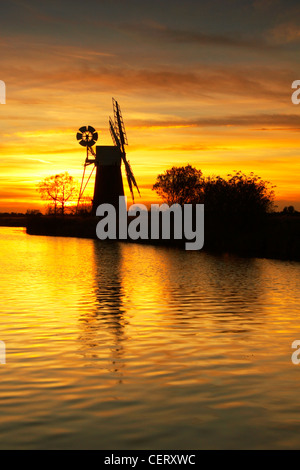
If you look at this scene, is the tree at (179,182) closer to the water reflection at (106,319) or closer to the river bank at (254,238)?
the river bank at (254,238)

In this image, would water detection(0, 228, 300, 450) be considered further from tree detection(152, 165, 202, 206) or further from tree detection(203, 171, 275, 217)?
tree detection(152, 165, 202, 206)

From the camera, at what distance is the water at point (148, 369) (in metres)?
8.05

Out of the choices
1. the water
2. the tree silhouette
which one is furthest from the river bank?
the water

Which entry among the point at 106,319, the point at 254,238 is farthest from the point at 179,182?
the point at 106,319

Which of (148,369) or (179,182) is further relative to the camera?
(179,182)

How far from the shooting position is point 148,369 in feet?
37.8

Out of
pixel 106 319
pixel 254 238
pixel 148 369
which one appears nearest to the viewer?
pixel 148 369

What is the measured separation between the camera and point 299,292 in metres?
25.5

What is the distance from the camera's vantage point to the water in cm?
805

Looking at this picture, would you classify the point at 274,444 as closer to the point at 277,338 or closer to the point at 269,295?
the point at 277,338

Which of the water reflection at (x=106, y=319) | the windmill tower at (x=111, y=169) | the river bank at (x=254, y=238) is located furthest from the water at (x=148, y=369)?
the windmill tower at (x=111, y=169)

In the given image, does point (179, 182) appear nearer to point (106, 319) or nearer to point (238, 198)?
point (238, 198)

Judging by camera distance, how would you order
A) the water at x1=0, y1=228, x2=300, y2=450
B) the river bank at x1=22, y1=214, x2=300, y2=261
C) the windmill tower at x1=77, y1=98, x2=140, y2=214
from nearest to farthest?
the water at x1=0, y1=228, x2=300, y2=450 < the river bank at x1=22, y1=214, x2=300, y2=261 < the windmill tower at x1=77, y1=98, x2=140, y2=214
